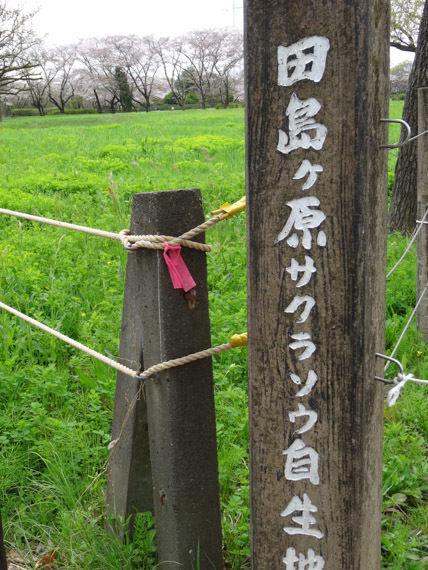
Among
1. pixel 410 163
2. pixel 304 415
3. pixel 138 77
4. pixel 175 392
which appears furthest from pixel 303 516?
pixel 138 77

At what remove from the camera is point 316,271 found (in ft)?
3.78

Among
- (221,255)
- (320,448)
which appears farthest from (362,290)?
(221,255)

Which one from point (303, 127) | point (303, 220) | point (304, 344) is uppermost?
point (303, 127)

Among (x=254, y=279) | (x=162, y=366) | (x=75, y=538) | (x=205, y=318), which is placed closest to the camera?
(x=254, y=279)

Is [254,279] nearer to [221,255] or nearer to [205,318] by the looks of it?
[205,318]

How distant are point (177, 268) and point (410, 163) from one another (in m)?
3.68

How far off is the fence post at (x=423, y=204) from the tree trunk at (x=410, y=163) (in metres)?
1.66

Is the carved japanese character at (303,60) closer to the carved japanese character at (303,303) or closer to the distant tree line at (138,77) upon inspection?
the carved japanese character at (303,303)

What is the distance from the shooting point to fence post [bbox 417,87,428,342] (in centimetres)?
272

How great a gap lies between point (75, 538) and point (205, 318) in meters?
0.86

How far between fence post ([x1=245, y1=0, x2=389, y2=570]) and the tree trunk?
359cm

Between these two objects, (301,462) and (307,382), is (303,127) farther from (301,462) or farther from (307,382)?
(301,462)

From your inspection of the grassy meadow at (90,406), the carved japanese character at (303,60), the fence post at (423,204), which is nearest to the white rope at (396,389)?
the carved japanese character at (303,60)

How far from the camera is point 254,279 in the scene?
3.99 feet
